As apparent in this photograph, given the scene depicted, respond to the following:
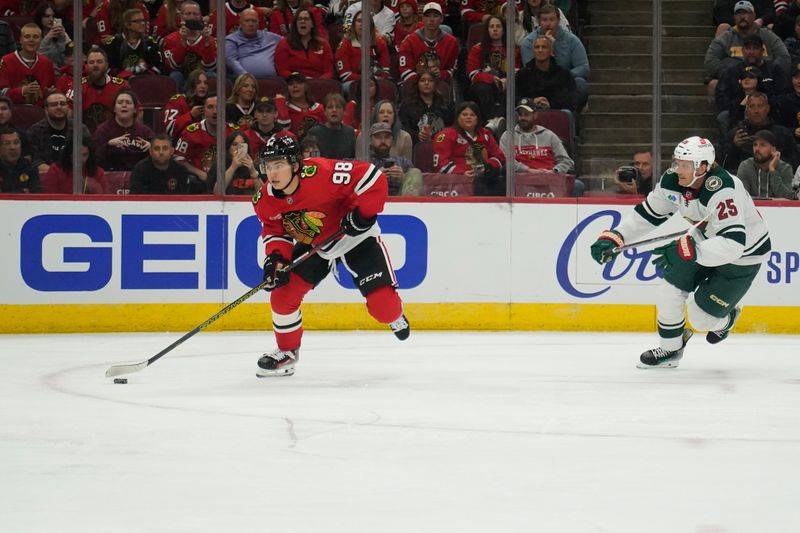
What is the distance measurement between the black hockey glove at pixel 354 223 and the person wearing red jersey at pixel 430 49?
2349 mm

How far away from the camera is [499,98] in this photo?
792 cm

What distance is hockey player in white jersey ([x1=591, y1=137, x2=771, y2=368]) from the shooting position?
234 inches

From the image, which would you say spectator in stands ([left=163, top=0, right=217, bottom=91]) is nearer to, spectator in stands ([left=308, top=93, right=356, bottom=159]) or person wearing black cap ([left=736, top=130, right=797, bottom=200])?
spectator in stands ([left=308, top=93, right=356, bottom=159])

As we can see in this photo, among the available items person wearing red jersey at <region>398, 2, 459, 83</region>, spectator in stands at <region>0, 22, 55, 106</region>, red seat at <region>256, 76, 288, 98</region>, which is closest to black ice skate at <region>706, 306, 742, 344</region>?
person wearing red jersey at <region>398, 2, 459, 83</region>

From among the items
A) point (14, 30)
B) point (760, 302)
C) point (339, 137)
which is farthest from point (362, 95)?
point (760, 302)

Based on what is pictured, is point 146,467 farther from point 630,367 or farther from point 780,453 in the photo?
point 630,367

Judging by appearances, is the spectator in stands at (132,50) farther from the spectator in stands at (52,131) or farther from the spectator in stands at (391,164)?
the spectator in stands at (391,164)

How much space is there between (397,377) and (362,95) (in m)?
2.54

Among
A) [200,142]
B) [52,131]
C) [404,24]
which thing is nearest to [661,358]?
[404,24]

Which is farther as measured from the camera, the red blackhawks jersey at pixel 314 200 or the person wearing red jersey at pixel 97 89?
the person wearing red jersey at pixel 97 89

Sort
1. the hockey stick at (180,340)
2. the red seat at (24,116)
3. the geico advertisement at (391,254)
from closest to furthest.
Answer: the hockey stick at (180,340) → the red seat at (24,116) → the geico advertisement at (391,254)

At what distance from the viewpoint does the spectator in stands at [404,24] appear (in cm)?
794

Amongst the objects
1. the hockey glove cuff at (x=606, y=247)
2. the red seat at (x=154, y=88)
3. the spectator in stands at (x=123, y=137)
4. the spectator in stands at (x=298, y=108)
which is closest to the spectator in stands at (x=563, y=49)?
the spectator in stands at (x=298, y=108)

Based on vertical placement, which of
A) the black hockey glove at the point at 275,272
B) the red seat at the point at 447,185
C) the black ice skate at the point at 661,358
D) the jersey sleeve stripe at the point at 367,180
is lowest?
the black ice skate at the point at 661,358
